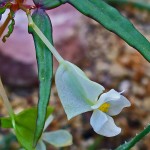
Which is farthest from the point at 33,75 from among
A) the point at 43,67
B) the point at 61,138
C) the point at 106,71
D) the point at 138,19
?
the point at 43,67

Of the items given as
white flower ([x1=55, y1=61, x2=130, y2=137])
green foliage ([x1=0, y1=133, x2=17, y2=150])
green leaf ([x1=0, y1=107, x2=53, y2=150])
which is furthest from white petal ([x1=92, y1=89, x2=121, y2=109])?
green foliage ([x1=0, y1=133, x2=17, y2=150])

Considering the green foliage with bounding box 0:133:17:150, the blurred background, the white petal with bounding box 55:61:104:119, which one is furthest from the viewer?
the blurred background

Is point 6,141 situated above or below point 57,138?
below

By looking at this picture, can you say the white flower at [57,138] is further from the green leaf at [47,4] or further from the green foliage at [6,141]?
the green foliage at [6,141]

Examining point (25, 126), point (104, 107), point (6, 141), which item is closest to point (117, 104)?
point (104, 107)

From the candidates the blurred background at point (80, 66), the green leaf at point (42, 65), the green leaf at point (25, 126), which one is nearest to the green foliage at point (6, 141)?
the blurred background at point (80, 66)

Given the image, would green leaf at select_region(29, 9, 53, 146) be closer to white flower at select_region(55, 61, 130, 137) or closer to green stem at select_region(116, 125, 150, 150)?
white flower at select_region(55, 61, 130, 137)

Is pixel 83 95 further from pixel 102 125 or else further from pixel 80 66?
pixel 80 66

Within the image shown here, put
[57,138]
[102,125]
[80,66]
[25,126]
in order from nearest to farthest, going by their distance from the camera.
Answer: [102,125], [25,126], [57,138], [80,66]
